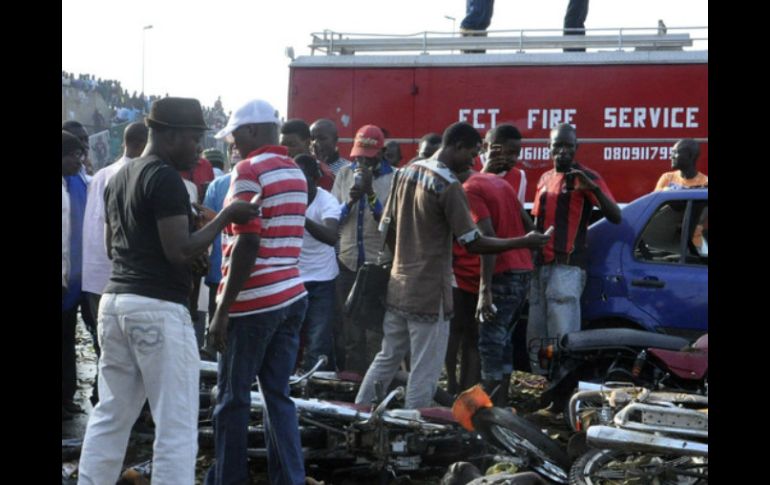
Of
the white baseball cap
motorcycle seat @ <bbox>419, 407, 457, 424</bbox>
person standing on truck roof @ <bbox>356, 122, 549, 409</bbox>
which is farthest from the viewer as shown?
person standing on truck roof @ <bbox>356, 122, 549, 409</bbox>

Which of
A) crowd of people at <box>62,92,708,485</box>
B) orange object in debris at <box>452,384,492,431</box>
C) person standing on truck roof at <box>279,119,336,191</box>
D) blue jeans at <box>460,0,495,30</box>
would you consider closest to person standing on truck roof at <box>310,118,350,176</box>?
crowd of people at <box>62,92,708,485</box>

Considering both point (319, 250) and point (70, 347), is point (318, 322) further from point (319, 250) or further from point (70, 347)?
point (70, 347)

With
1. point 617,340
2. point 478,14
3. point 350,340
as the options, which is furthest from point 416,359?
point 478,14

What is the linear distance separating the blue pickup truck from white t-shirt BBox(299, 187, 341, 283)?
1695 millimetres

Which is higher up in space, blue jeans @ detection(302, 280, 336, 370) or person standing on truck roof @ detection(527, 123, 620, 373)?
person standing on truck roof @ detection(527, 123, 620, 373)

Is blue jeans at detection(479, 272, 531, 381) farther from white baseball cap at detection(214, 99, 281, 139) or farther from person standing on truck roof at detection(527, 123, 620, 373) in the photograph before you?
white baseball cap at detection(214, 99, 281, 139)

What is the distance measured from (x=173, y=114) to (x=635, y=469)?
2535 millimetres

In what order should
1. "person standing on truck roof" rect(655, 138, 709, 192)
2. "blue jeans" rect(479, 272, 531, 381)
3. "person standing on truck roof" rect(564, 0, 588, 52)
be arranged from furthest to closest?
1. "person standing on truck roof" rect(564, 0, 588, 52)
2. "person standing on truck roof" rect(655, 138, 709, 192)
3. "blue jeans" rect(479, 272, 531, 381)

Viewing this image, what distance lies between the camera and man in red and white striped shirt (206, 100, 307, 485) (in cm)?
488

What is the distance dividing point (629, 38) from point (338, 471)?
7285 millimetres

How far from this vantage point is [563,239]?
717 centimetres

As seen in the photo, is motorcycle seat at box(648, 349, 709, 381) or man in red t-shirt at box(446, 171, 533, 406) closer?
motorcycle seat at box(648, 349, 709, 381)

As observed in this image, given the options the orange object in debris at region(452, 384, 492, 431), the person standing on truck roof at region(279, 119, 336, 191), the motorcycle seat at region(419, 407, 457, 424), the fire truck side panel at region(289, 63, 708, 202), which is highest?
the fire truck side panel at region(289, 63, 708, 202)
